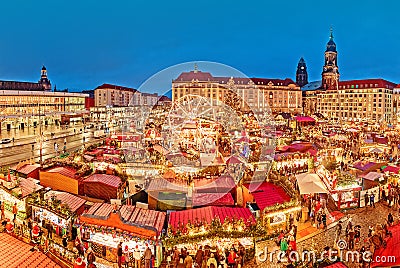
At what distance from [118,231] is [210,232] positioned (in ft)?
5.81

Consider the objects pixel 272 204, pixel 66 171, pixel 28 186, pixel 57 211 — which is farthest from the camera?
pixel 66 171

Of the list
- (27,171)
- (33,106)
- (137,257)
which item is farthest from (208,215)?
(33,106)

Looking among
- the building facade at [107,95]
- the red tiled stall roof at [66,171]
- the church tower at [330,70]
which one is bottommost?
the red tiled stall roof at [66,171]

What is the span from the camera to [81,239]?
21.9ft

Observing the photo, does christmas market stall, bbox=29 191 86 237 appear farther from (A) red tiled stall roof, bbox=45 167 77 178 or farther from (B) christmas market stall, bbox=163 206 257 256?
(B) christmas market stall, bbox=163 206 257 256

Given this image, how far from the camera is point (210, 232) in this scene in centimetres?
634

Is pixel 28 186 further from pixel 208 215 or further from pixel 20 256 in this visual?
pixel 208 215

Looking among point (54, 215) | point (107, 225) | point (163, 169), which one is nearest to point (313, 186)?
point (163, 169)

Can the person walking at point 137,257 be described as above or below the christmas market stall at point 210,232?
below

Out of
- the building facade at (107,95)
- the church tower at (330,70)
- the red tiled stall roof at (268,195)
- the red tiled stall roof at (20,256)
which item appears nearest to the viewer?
the red tiled stall roof at (20,256)

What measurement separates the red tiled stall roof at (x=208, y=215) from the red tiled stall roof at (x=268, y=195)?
59 centimetres

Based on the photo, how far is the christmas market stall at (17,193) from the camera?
7961 millimetres

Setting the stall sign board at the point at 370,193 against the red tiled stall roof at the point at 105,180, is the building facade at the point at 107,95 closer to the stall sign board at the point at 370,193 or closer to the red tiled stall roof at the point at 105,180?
the red tiled stall roof at the point at 105,180

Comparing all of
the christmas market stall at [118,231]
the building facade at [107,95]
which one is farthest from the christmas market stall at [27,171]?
the building facade at [107,95]
